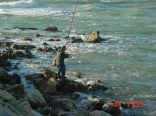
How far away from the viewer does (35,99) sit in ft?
50.4

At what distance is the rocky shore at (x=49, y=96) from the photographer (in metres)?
13.0

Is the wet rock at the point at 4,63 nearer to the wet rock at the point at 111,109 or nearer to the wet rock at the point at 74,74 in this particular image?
the wet rock at the point at 74,74

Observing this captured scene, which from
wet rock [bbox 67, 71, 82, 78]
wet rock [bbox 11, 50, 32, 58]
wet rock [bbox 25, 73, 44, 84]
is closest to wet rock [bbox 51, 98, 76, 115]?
wet rock [bbox 25, 73, 44, 84]

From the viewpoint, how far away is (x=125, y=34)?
31125 millimetres

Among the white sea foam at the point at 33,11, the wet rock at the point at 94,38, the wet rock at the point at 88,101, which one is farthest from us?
the white sea foam at the point at 33,11

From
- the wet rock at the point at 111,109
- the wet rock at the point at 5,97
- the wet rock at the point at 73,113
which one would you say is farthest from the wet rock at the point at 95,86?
the wet rock at the point at 5,97

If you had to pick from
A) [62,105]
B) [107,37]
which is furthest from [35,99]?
[107,37]

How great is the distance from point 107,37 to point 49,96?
14.0 metres

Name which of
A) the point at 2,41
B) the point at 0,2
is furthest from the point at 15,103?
the point at 0,2

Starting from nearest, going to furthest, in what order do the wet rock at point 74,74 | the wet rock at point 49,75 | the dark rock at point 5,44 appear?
1. the wet rock at point 49,75
2. the wet rock at point 74,74
3. the dark rock at point 5,44

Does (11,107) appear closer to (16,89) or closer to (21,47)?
(16,89)

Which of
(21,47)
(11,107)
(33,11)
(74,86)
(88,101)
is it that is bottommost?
(88,101)

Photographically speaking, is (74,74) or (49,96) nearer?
(49,96)

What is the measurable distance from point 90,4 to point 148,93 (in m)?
31.4
